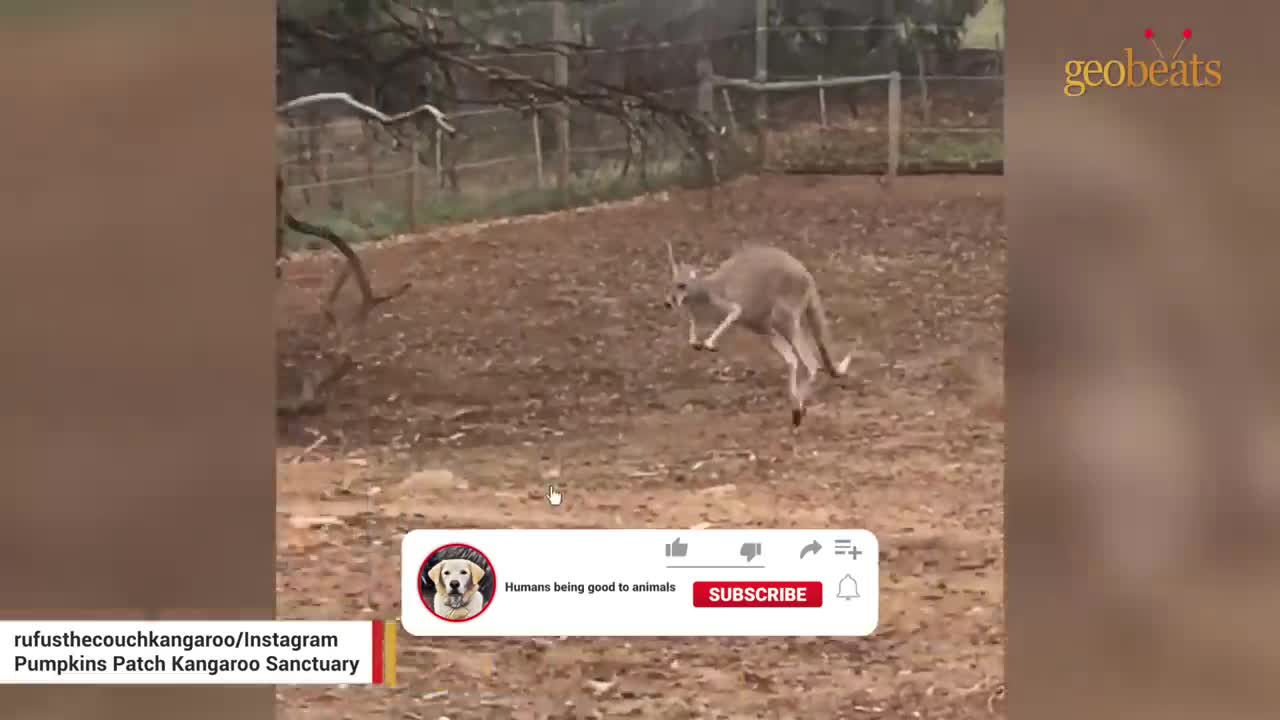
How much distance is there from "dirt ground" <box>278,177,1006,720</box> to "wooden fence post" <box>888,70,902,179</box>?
9 centimetres

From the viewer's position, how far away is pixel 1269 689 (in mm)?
4852

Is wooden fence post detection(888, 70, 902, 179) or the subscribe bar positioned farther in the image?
wooden fence post detection(888, 70, 902, 179)

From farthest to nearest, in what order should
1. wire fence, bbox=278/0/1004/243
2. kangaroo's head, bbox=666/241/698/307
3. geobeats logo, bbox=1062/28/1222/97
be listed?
1. kangaroo's head, bbox=666/241/698/307
2. wire fence, bbox=278/0/1004/243
3. geobeats logo, bbox=1062/28/1222/97

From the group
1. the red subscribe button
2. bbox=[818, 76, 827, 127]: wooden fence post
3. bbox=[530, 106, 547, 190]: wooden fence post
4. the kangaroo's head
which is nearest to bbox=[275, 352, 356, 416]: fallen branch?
bbox=[530, 106, 547, 190]: wooden fence post

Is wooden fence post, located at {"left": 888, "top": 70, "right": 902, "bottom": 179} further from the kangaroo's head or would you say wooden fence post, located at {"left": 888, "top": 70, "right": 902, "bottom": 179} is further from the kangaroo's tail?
the kangaroo's head

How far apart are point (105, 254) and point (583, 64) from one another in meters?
1.99

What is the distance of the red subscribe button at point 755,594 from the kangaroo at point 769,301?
639 millimetres

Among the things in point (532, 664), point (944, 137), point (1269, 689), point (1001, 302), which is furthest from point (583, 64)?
point (1269, 689)

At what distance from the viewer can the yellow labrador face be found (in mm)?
4828

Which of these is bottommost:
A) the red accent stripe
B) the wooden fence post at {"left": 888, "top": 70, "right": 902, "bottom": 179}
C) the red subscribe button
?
the red accent stripe

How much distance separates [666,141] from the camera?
4.97m

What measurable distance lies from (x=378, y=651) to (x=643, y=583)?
1.06 metres

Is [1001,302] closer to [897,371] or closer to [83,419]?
[897,371]

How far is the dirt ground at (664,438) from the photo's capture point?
4.87m
